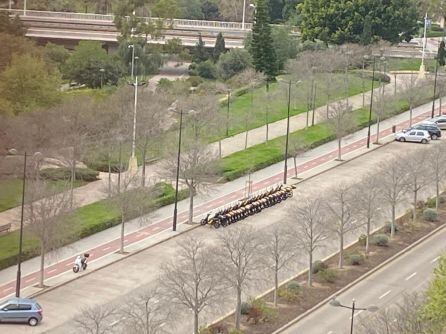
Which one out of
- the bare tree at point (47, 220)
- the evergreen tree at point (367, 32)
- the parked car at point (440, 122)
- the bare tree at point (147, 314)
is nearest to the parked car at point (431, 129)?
the parked car at point (440, 122)

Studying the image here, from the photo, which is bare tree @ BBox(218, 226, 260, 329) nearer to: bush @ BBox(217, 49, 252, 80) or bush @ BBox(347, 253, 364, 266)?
bush @ BBox(347, 253, 364, 266)

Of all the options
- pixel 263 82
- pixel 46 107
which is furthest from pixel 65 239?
pixel 263 82

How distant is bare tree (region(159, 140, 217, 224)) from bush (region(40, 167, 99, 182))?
8136 mm

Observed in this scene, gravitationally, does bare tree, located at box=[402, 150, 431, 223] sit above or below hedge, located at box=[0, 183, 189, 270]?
above

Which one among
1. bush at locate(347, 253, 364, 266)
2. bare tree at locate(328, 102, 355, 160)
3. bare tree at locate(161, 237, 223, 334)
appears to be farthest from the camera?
bare tree at locate(328, 102, 355, 160)

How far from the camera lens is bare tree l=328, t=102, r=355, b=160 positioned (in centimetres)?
8394

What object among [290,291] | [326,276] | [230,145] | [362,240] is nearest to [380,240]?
[362,240]

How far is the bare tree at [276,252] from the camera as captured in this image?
53219 millimetres

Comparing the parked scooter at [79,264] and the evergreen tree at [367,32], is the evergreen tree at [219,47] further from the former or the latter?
the parked scooter at [79,264]

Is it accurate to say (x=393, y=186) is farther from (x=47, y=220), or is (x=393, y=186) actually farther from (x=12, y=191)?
(x=12, y=191)

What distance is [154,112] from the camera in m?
80.2

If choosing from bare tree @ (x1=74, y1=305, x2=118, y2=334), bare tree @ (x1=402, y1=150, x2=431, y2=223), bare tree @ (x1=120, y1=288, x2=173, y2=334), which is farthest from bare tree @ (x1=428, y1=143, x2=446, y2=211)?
bare tree @ (x1=74, y1=305, x2=118, y2=334)

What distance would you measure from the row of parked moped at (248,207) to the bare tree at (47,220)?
1178 cm

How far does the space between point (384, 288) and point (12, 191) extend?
27075 mm
